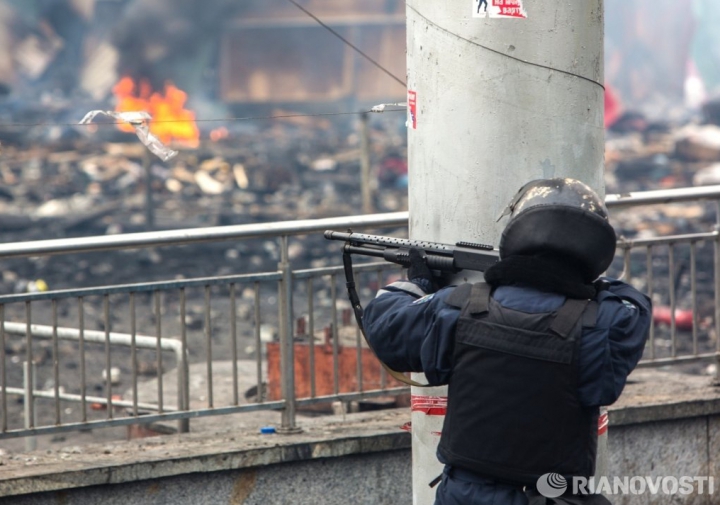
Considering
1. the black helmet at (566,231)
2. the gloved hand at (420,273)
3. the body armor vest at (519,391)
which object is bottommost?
the body armor vest at (519,391)

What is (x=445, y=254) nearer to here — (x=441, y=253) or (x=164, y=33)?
(x=441, y=253)

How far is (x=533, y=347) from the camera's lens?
2.42 m

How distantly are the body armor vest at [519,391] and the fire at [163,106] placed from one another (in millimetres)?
21845

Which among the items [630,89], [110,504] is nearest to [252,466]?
[110,504]

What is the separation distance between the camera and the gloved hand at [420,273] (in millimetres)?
2812

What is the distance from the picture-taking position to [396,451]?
4.47 m

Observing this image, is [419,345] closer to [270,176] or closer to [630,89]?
[270,176]

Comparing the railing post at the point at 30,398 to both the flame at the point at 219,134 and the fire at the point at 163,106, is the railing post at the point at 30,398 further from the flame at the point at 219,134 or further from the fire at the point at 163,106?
the flame at the point at 219,134

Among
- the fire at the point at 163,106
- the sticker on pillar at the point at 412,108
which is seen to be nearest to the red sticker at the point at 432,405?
the sticker on pillar at the point at 412,108

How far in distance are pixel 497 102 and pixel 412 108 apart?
30 centimetres

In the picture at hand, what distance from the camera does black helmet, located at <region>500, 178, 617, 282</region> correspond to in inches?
95.7

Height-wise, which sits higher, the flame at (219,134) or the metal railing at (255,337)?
the flame at (219,134)

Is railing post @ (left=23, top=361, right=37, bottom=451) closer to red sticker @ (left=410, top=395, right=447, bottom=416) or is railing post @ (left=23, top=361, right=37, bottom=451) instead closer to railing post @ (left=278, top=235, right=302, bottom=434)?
railing post @ (left=278, top=235, right=302, bottom=434)

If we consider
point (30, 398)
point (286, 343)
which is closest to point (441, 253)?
point (286, 343)
